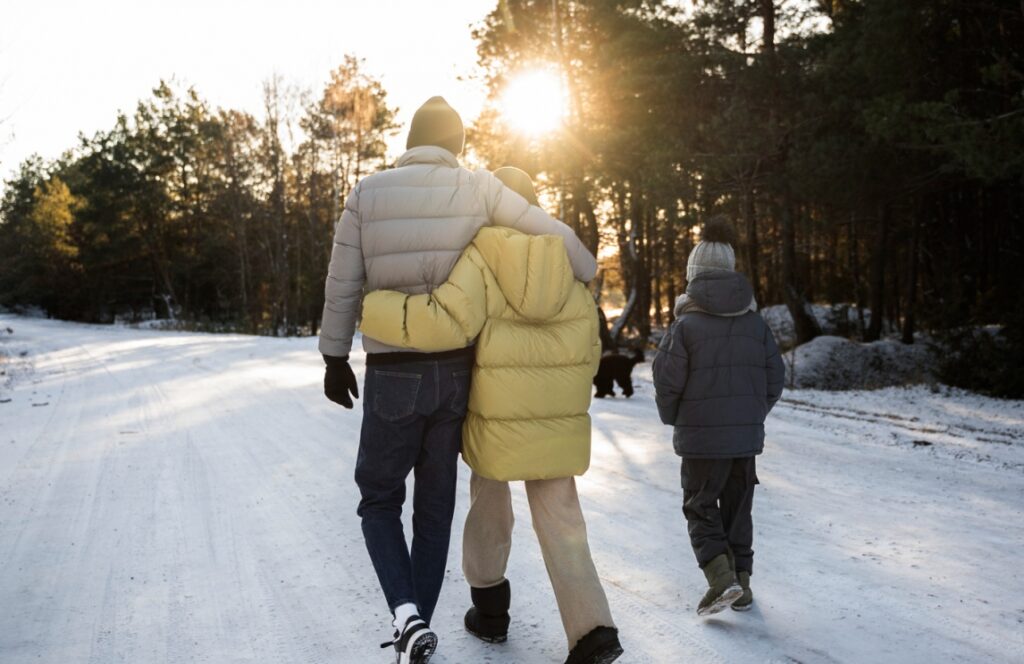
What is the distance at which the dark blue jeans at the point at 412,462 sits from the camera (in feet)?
8.91

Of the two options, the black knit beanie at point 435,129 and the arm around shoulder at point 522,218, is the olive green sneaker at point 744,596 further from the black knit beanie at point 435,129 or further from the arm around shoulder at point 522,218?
the black knit beanie at point 435,129

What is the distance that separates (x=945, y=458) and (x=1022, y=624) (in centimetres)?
403

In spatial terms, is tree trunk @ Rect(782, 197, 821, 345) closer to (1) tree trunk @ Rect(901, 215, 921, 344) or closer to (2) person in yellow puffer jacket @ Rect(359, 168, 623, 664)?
(1) tree trunk @ Rect(901, 215, 921, 344)

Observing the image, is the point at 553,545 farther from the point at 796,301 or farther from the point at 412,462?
the point at 796,301

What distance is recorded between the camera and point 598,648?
2.62 m

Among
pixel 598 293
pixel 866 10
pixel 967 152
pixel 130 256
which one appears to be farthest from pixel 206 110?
pixel 967 152

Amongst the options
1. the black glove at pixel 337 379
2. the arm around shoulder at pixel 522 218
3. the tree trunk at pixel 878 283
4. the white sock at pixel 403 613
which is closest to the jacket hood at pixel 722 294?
the arm around shoulder at pixel 522 218

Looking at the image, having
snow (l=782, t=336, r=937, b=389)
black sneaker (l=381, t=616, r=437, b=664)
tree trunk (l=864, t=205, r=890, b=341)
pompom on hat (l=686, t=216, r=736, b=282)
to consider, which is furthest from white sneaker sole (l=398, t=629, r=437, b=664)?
tree trunk (l=864, t=205, r=890, b=341)

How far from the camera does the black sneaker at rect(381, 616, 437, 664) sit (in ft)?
8.57

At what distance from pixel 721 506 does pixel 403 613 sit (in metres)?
1.65

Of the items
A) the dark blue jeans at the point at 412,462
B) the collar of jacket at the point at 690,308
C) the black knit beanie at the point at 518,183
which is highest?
the black knit beanie at the point at 518,183

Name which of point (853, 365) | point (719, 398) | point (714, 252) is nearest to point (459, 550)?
point (719, 398)

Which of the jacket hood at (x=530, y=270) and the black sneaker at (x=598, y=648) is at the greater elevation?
the jacket hood at (x=530, y=270)

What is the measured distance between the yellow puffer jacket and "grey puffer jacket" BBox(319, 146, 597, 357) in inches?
3.2
